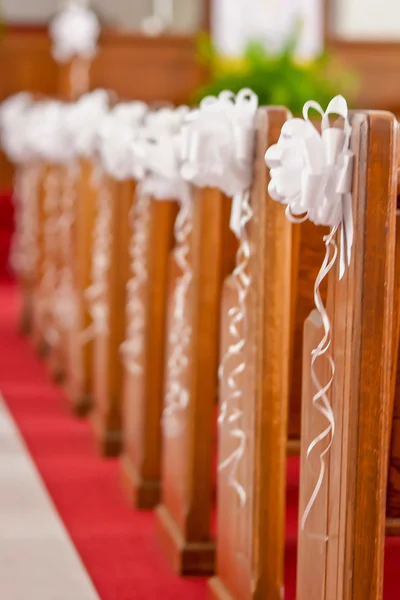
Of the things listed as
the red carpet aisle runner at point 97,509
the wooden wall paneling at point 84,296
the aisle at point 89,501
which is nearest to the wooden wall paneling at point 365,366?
the red carpet aisle runner at point 97,509

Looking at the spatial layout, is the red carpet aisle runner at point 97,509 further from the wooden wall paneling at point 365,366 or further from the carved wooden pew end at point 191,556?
the wooden wall paneling at point 365,366

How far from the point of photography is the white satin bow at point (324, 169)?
1.77 m

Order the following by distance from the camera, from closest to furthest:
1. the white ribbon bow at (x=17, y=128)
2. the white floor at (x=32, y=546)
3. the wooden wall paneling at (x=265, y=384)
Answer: the wooden wall paneling at (x=265, y=384) < the white floor at (x=32, y=546) < the white ribbon bow at (x=17, y=128)

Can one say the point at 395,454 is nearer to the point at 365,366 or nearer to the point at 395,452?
the point at 395,452

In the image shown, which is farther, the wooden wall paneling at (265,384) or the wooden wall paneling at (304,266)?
the wooden wall paneling at (304,266)

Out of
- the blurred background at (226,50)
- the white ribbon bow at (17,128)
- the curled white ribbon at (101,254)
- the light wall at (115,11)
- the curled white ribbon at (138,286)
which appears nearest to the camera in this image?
the curled white ribbon at (138,286)

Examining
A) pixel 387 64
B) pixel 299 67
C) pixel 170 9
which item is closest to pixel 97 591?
pixel 299 67

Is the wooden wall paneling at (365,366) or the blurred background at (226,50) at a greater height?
the blurred background at (226,50)

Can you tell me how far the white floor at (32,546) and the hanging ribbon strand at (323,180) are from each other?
94 centimetres

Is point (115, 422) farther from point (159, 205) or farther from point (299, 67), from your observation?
point (299, 67)

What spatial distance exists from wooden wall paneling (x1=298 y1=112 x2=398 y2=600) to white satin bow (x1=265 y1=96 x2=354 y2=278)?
0.06 ft

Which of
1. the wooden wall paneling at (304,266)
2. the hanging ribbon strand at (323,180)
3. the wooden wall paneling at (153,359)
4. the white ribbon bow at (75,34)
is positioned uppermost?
the white ribbon bow at (75,34)

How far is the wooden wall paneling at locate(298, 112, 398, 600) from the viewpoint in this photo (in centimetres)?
174

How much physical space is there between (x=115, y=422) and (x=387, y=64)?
514 cm
